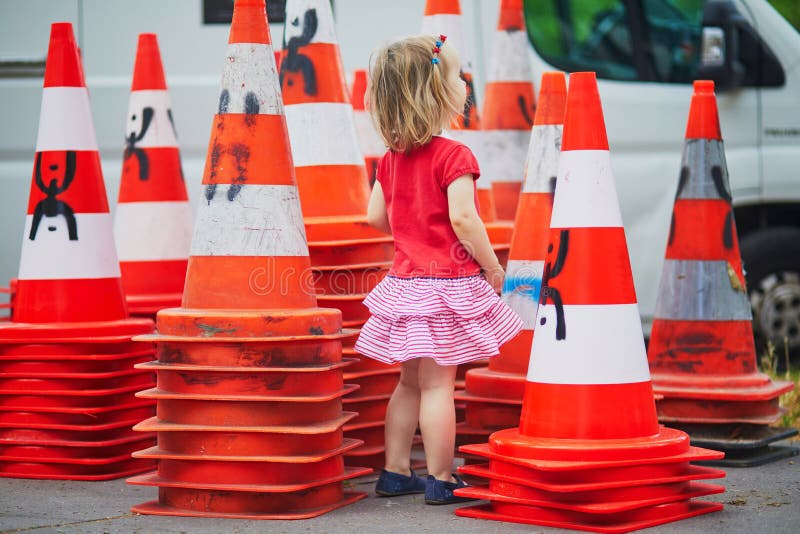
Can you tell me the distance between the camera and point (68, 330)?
426cm

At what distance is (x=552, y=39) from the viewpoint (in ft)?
24.1

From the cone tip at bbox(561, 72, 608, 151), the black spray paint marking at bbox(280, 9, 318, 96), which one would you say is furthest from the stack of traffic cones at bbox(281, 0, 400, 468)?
the cone tip at bbox(561, 72, 608, 151)

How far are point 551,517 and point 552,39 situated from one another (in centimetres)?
452

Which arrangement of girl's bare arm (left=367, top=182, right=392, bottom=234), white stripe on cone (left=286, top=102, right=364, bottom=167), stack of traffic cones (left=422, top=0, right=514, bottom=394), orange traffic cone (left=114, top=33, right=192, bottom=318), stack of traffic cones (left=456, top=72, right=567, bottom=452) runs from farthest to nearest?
1. orange traffic cone (left=114, top=33, right=192, bottom=318)
2. stack of traffic cones (left=422, top=0, right=514, bottom=394)
3. white stripe on cone (left=286, top=102, right=364, bottom=167)
4. stack of traffic cones (left=456, top=72, right=567, bottom=452)
5. girl's bare arm (left=367, top=182, right=392, bottom=234)

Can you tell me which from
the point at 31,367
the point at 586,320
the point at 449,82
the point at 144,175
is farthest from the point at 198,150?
the point at 586,320

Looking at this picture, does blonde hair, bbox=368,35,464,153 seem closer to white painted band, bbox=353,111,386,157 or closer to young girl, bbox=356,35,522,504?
young girl, bbox=356,35,522,504

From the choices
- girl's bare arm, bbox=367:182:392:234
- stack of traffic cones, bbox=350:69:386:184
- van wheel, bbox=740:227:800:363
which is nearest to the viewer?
girl's bare arm, bbox=367:182:392:234

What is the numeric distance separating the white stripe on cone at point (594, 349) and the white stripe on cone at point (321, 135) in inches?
51.9

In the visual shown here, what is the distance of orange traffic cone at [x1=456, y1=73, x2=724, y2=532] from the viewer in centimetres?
340

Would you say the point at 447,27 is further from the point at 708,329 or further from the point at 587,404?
the point at 587,404

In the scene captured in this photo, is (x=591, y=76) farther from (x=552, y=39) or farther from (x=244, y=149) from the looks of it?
(x=552, y=39)

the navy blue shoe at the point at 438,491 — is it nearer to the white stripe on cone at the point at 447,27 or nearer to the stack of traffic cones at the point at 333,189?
the stack of traffic cones at the point at 333,189

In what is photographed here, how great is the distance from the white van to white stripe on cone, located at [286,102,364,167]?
9.86ft

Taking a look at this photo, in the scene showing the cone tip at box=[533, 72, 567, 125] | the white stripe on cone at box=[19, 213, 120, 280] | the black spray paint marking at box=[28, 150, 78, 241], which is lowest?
the white stripe on cone at box=[19, 213, 120, 280]
